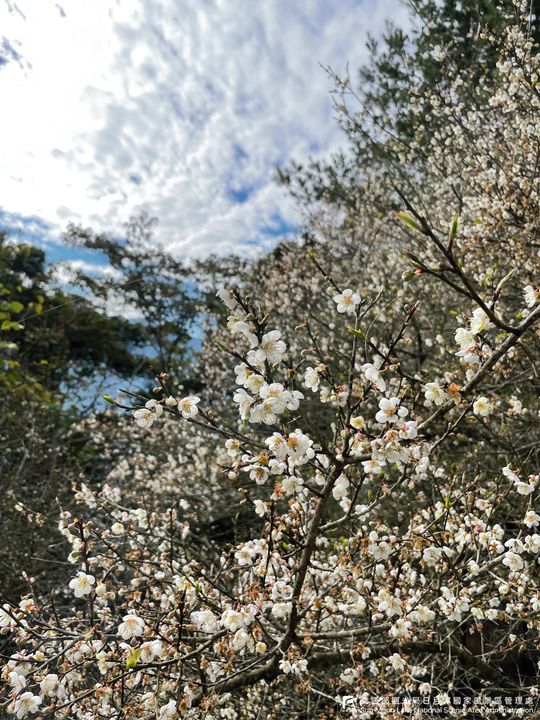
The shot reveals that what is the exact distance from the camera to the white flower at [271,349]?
4.46 ft

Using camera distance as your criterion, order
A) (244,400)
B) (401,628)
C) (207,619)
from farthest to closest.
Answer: (401,628) < (207,619) < (244,400)

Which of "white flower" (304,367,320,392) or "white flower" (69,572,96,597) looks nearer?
"white flower" (304,367,320,392)

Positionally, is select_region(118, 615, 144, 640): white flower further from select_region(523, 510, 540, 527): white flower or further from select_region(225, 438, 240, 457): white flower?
select_region(523, 510, 540, 527): white flower

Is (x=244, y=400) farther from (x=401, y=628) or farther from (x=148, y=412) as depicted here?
(x=401, y=628)

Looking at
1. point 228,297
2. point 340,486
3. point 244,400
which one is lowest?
point 340,486

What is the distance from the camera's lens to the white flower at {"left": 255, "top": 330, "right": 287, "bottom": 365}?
4.46ft

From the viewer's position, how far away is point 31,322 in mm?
10898

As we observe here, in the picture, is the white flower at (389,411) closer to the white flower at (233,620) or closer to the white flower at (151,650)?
the white flower at (233,620)

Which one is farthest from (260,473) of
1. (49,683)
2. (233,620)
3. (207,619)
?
(49,683)

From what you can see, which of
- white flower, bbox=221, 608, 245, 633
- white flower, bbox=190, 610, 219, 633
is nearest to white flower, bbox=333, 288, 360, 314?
white flower, bbox=221, 608, 245, 633

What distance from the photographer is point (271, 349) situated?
138cm

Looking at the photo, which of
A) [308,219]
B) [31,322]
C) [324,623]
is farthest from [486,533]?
[31,322]

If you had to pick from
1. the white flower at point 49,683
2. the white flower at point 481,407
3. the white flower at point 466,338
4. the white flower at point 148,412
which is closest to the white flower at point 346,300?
the white flower at point 466,338

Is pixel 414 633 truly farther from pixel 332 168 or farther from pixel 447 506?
pixel 332 168
